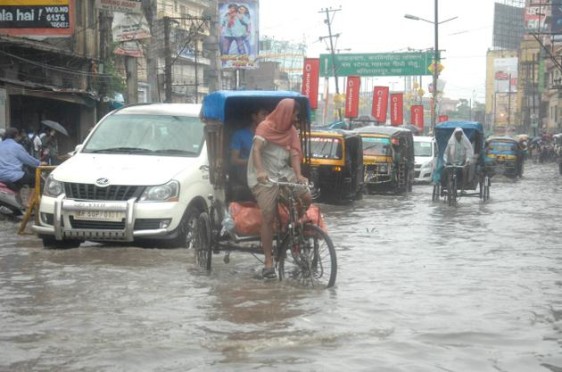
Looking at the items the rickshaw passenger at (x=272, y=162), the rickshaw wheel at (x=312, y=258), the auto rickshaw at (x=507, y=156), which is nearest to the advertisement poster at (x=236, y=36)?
the auto rickshaw at (x=507, y=156)

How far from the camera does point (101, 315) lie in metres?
6.83

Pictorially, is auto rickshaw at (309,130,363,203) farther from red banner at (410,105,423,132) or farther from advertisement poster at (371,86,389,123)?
red banner at (410,105,423,132)

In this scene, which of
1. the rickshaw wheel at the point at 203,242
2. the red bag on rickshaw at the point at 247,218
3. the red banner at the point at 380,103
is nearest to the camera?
the red bag on rickshaw at the point at 247,218

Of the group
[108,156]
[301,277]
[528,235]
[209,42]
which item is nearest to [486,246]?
[528,235]

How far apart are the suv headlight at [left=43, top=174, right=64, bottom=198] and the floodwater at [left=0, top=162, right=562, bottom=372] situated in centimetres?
74

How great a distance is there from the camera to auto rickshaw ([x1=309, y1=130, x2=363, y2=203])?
66.8 feet

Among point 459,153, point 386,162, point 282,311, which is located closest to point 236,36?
point 386,162

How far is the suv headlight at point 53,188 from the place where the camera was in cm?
1017

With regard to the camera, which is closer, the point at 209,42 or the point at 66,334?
the point at 66,334

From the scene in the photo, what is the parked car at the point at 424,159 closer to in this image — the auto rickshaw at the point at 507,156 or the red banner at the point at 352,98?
the auto rickshaw at the point at 507,156

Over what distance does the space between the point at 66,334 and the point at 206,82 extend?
75714 mm

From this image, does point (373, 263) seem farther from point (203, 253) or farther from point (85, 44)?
point (85, 44)

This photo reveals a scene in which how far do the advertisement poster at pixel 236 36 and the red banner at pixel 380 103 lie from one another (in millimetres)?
7908

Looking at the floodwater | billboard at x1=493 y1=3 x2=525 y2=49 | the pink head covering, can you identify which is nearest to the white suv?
the floodwater
